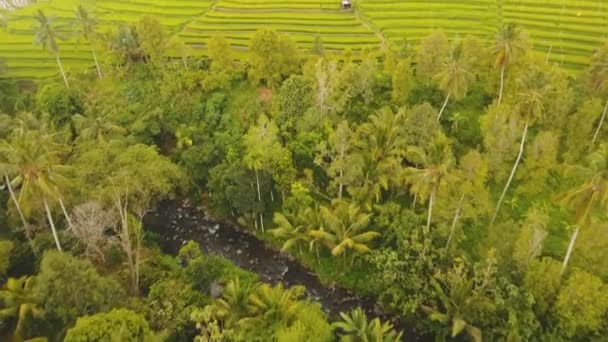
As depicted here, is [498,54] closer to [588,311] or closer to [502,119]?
[502,119]

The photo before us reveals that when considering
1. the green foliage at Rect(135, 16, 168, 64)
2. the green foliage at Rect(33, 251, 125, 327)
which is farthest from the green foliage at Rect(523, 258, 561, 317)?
the green foliage at Rect(135, 16, 168, 64)

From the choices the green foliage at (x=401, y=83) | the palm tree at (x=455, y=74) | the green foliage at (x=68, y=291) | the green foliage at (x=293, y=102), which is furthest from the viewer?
the green foliage at (x=401, y=83)

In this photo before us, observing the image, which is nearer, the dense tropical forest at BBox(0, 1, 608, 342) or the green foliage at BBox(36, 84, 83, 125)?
the dense tropical forest at BBox(0, 1, 608, 342)

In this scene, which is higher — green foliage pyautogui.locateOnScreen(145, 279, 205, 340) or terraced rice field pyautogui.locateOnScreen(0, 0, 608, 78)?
terraced rice field pyautogui.locateOnScreen(0, 0, 608, 78)

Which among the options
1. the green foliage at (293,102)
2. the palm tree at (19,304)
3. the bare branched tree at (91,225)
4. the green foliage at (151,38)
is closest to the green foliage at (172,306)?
the bare branched tree at (91,225)

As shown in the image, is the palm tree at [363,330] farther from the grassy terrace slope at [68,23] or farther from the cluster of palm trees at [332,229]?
the grassy terrace slope at [68,23]

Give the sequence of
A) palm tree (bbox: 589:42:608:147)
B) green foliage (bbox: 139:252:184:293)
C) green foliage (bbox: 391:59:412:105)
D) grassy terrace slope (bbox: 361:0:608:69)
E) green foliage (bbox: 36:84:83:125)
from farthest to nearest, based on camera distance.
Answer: grassy terrace slope (bbox: 361:0:608:69)
green foliage (bbox: 391:59:412:105)
green foliage (bbox: 36:84:83:125)
palm tree (bbox: 589:42:608:147)
green foliage (bbox: 139:252:184:293)

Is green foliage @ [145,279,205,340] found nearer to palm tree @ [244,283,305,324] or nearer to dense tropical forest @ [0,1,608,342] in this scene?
dense tropical forest @ [0,1,608,342]
